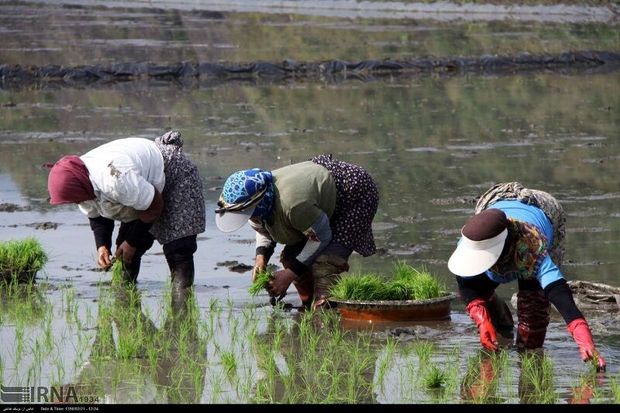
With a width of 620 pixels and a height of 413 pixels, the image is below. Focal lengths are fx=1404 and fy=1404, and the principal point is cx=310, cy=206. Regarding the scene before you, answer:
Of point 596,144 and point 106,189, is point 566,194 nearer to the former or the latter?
point 596,144

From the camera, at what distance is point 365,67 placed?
2098 cm

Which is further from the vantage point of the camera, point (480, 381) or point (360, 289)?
point (360, 289)

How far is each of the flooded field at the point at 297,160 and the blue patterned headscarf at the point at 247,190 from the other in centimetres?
63

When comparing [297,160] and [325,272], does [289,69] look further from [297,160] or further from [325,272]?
[325,272]

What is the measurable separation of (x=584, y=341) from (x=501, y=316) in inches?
45.5

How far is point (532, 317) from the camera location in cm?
701

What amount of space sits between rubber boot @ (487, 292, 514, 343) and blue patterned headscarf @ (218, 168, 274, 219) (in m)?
1.33

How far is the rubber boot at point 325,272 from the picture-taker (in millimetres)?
8000

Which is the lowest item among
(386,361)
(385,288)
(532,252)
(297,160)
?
(297,160)

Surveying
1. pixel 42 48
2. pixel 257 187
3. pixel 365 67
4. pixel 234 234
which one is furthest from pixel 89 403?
pixel 42 48

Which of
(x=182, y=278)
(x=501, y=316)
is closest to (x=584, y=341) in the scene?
(x=501, y=316)

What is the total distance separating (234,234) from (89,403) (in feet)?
15.5

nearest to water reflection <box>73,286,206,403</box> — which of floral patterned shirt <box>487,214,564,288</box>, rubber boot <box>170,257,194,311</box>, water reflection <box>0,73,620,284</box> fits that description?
rubber boot <box>170,257,194,311</box>

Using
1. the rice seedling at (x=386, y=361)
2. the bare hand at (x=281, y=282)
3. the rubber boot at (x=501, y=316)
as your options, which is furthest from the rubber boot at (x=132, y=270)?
the rubber boot at (x=501, y=316)
